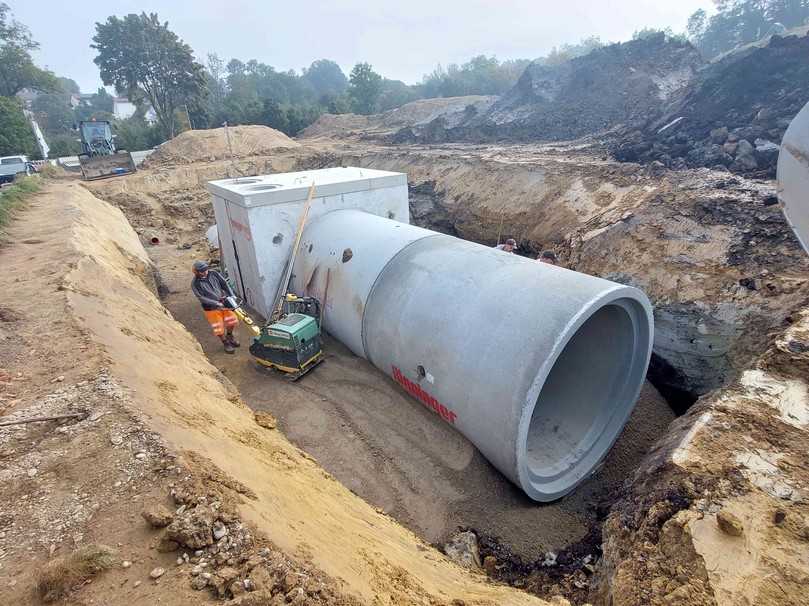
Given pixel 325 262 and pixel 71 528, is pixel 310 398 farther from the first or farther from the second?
pixel 71 528

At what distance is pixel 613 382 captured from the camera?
5.75m

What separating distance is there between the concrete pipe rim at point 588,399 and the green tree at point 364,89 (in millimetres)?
45840

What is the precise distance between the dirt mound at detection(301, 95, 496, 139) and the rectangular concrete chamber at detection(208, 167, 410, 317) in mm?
16947

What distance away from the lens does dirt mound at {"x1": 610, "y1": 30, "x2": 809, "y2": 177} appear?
10.5 metres

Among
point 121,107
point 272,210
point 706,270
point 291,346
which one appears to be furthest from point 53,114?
point 706,270

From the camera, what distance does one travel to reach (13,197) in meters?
13.2

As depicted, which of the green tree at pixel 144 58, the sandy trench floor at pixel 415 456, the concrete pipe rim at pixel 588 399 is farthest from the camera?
the green tree at pixel 144 58

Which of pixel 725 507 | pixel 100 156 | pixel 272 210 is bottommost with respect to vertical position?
pixel 725 507

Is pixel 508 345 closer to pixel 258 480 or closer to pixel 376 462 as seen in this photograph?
pixel 376 462

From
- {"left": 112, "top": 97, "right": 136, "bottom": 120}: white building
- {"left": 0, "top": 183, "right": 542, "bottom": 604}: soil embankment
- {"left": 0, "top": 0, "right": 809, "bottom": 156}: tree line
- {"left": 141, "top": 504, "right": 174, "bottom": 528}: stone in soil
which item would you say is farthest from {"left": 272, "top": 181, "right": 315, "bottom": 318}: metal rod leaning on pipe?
{"left": 112, "top": 97, "right": 136, "bottom": 120}: white building

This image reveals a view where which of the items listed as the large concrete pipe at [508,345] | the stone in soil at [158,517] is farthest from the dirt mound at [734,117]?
the stone in soil at [158,517]

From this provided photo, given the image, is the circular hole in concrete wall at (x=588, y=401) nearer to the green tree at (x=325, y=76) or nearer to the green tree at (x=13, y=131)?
the green tree at (x=13, y=131)

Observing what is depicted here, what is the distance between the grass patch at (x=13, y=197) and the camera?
10812 mm

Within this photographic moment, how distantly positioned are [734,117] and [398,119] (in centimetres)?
2338
